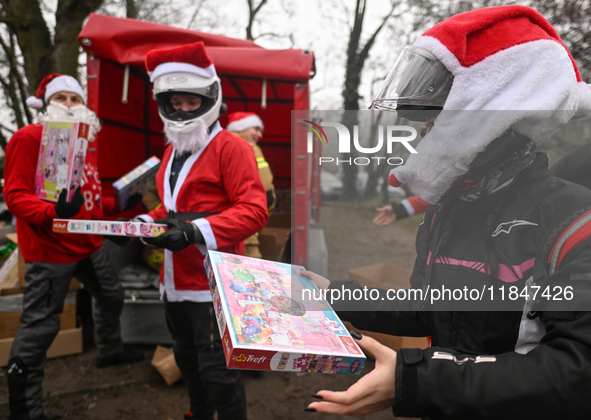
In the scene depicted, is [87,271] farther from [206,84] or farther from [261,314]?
[261,314]

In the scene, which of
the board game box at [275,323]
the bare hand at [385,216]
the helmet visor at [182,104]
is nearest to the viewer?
the board game box at [275,323]

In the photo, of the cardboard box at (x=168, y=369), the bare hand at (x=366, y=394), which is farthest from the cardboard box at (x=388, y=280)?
the bare hand at (x=366, y=394)

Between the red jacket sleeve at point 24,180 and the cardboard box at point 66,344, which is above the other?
the red jacket sleeve at point 24,180

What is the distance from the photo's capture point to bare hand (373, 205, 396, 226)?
159 cm

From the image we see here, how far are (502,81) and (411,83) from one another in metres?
0.22

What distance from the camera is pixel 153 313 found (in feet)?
11.5

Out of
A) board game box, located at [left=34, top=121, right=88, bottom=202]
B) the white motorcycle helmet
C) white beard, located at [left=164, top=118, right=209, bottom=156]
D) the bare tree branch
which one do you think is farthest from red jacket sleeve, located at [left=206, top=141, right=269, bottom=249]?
the bare tree branch

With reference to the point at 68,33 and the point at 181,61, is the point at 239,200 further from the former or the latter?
the point at 68,33

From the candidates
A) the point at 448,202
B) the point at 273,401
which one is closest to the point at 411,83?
the point at 448,202

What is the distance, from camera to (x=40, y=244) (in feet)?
8.17

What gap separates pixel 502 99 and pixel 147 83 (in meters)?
5.95

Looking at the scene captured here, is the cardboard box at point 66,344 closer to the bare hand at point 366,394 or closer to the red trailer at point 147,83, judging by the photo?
the red trailer at point 147,83

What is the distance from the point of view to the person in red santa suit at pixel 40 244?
2.37 metres

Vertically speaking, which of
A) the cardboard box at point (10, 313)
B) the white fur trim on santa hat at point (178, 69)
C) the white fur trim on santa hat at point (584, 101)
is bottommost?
the cardboard box at point (10, 313)
